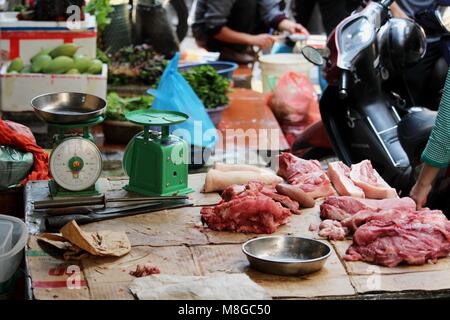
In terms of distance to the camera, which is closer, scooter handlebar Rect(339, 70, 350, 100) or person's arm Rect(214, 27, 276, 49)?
scooter handlebar Rect(339, 70, 350, 100)

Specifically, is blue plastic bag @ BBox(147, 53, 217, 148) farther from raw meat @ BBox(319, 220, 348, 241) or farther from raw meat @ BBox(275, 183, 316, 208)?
raw meat @ BBox(319, 220, 348, 241)

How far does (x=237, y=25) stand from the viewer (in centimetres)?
809

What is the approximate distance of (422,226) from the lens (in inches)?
125

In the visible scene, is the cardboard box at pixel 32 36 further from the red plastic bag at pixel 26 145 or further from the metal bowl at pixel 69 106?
the metal bowl at pixel 69 106

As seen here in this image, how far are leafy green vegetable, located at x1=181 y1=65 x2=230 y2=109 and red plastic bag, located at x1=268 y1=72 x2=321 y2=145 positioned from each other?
96 centimetres

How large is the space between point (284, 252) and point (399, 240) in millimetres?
442

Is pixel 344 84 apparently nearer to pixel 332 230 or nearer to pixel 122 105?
pixel 122 105

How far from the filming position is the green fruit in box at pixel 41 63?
5.63 meters

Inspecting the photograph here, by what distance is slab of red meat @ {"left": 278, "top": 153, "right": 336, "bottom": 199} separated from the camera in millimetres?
3705

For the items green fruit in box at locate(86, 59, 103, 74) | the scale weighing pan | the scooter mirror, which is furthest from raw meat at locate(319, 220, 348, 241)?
green fruit in box at locate(86, 59, 103, 74)

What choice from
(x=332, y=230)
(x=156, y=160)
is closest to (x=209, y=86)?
(x=156, y=160)

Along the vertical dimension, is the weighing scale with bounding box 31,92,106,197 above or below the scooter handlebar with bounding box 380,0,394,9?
below

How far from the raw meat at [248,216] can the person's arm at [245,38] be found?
4739mm

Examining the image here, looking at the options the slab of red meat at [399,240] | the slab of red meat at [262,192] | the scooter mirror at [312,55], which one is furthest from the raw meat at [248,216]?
the scooter mirror at [312,55]
